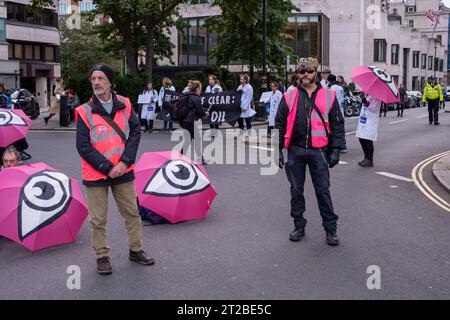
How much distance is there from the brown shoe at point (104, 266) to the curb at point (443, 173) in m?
6.03

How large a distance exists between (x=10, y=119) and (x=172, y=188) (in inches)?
216

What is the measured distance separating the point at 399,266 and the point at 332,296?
1140 millimetres

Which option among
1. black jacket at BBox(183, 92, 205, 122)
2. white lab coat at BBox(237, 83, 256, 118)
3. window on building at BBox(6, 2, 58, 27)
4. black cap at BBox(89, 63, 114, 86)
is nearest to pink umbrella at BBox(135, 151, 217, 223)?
black cap at BBox(89, 63, 114, 86)

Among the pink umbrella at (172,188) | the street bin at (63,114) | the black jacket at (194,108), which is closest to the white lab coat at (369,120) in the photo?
the black jacket at (194,108)

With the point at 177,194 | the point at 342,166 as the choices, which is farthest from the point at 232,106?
the point at 177,194

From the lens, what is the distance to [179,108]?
1180 cm

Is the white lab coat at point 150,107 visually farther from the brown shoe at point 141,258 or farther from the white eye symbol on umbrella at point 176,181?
the brown shoe at point 141,258

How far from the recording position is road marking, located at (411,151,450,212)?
342 inches

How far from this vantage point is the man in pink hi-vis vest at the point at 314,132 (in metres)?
6.41

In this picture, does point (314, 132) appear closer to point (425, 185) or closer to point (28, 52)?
point (425, 185)

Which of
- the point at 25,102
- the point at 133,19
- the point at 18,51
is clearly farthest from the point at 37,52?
the point at 25,102
